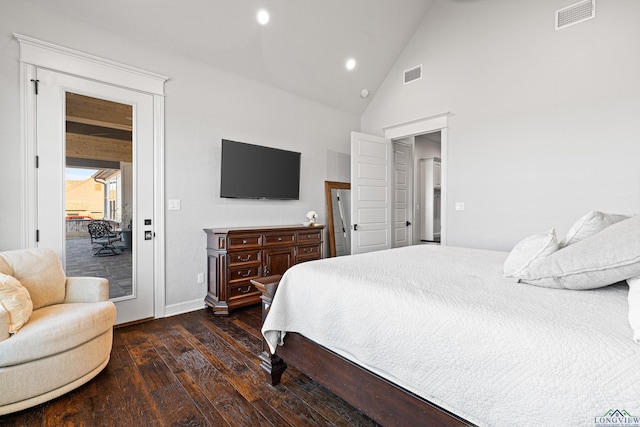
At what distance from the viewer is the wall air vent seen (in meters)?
3.09

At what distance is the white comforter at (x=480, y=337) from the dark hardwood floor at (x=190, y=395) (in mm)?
461

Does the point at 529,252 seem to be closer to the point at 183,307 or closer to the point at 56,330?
the point at 56,330

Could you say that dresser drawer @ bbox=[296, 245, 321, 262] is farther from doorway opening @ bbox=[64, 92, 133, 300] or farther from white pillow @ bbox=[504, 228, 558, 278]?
white pillow @ bbox=[504, 228, 558, 278]

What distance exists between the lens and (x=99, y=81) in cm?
289

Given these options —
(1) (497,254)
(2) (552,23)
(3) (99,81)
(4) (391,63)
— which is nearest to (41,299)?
(3) (99,81)

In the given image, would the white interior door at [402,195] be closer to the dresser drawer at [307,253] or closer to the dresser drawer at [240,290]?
the dresser drawer at [307,253]

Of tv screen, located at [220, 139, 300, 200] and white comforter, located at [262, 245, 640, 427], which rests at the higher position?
tv screen, located at [220, 139, 300, 200]

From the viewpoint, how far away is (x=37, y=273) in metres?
2.20

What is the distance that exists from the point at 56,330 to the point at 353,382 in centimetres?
175

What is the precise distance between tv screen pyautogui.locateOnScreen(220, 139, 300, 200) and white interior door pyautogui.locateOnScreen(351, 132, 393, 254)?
2.87ft

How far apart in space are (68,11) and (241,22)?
1.52 meters

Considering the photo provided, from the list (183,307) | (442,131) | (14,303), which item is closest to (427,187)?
(442,131)

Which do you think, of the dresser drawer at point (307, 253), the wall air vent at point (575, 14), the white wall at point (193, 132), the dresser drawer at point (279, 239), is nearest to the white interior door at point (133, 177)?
the white wall at point (193, 132)

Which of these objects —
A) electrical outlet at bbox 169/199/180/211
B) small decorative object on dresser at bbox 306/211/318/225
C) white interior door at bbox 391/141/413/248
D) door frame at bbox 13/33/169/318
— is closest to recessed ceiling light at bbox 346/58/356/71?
white interior door at bbox 391/141/413/248
